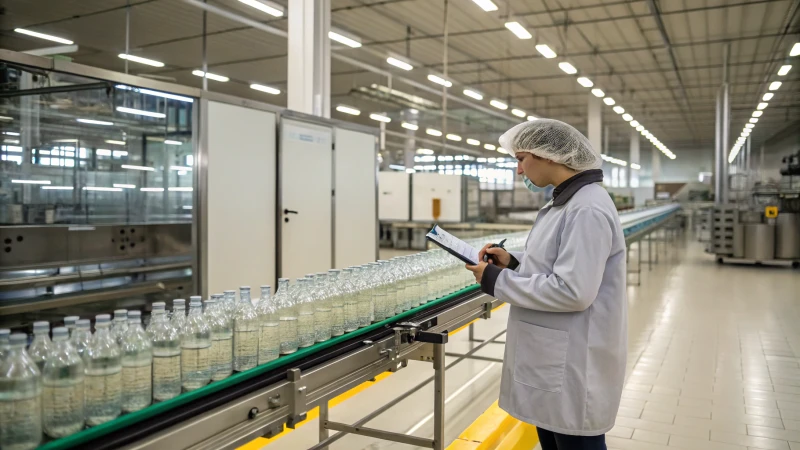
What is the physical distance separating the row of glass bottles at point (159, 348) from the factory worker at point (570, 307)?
0.67 m

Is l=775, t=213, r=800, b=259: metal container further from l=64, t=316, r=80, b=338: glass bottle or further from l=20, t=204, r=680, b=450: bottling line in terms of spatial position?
l=64, t=316, r=80, b=338: glass bottle

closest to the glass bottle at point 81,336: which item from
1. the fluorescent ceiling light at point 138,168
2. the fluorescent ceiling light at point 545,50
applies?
the fluorescent ceiling light at point 138,168

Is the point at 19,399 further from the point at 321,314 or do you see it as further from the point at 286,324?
the point at 321,314

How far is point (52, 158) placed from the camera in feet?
19.5

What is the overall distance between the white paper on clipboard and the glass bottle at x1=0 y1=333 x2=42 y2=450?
4.58 ft

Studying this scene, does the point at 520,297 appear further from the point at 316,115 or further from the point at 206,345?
the point at 316,115

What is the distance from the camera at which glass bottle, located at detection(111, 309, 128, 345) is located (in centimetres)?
166

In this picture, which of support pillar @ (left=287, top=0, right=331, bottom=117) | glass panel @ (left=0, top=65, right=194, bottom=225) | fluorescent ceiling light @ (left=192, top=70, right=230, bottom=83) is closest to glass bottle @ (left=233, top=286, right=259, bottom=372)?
glass panel @ (left=0, top=65, right=194, bottom=225)

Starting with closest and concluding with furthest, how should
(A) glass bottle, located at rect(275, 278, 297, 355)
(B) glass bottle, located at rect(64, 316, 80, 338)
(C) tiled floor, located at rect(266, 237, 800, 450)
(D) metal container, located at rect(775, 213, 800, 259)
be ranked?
(B) glass bottle, located at rect(64, 316, 80, 338)
(A) glass bottle, located at rect(275, 278, 297, 355)
(C) tiled floor, located at rect(266, 237, 800, 450)
(D) metal container, located at rect(775, 213, 800, 259)

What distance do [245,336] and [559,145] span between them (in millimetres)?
1328

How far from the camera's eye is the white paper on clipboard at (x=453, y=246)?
2.34m

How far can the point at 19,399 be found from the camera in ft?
4.41

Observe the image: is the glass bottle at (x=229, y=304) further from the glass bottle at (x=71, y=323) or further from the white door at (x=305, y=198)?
the white door at (x=305, y=198)

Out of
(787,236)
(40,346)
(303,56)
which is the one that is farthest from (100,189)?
(787,236)
